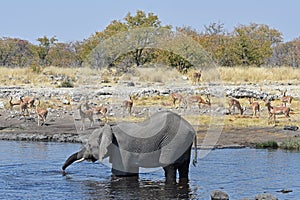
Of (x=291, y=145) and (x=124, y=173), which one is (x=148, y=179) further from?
(x=291, y=145)

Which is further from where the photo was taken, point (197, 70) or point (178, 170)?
point (197, 70)

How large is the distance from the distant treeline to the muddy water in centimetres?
1052

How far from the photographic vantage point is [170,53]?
37656 millimetres

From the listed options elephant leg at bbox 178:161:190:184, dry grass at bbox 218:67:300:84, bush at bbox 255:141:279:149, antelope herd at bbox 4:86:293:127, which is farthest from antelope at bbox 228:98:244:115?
elephant leg at bbox 178:161:190:184

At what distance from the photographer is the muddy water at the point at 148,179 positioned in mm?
12258

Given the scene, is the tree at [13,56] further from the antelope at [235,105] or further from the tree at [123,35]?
the antelope at [235,105]

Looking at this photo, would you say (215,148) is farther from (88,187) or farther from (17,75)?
(17,75)

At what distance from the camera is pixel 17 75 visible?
46594 millimetres

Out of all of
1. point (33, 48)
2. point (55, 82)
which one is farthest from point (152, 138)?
point (33, 48)

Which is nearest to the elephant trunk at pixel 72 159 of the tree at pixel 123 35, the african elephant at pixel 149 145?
the african elephant at pixel 149 145

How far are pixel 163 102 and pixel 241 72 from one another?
1296cm

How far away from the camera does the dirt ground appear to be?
67.4 ft

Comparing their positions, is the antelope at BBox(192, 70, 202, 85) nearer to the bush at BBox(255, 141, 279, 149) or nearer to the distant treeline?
the distant treeline

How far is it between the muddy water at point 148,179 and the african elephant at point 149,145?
1.10 feet
